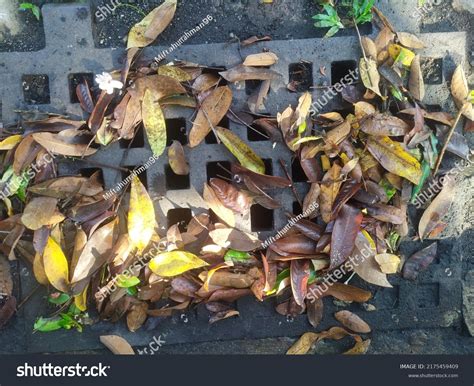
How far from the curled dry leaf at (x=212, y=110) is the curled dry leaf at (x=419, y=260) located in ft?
3.20

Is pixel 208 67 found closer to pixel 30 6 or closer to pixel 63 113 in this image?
pixel 63 113

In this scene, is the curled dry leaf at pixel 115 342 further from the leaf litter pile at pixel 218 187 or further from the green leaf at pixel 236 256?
the green leaf at pixel 236 256

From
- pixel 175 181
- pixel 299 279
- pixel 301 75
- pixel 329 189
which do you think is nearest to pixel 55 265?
pixel 175 181

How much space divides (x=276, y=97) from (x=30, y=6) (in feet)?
3.33

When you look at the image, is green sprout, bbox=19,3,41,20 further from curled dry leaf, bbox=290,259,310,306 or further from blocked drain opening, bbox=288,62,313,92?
curled dry leaf, bbox=290,259,310,306

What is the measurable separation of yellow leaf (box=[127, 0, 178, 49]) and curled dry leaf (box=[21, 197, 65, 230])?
0.66 m

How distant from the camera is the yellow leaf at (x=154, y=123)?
→ 6.86 feet

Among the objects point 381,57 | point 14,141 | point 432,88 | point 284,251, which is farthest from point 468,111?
point 14,141

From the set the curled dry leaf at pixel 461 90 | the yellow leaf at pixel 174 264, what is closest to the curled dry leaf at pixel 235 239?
the yellow leaf at pixel 174 264

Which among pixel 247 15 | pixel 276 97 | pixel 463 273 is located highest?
pixel 247 15

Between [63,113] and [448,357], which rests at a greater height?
[63,113]

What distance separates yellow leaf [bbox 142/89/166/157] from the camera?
209 cm

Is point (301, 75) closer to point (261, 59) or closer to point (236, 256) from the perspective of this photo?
point (261, 59)

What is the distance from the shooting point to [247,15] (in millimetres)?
2262
